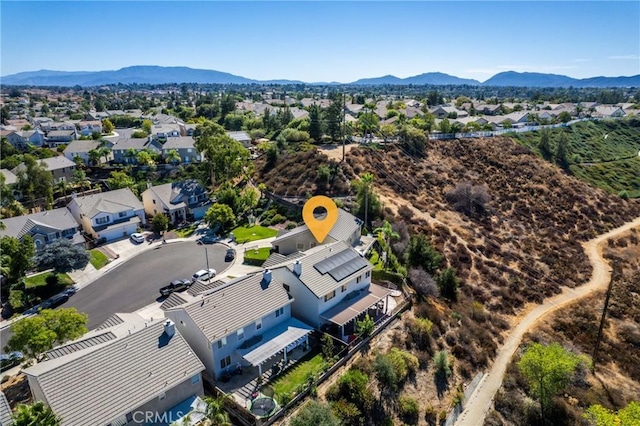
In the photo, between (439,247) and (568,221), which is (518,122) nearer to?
(568,221)

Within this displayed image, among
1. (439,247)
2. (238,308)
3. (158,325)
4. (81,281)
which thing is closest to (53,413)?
(158,325)

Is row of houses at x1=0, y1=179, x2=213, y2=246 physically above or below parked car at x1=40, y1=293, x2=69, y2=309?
above

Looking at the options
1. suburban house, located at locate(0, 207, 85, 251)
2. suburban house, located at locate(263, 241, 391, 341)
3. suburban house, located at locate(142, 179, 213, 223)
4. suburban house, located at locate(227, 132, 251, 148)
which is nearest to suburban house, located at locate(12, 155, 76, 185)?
suburban house, located at locate(142, 179, 213, 223)

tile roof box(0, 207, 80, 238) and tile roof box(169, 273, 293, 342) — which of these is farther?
tile roof box(0, 207, 80, 238)

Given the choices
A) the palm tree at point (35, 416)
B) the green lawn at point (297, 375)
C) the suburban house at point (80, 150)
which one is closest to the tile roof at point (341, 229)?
the green lawn at point (297, 375)

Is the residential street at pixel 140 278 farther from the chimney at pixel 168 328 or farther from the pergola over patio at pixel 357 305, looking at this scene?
the pergola over patio at pixel 357 305

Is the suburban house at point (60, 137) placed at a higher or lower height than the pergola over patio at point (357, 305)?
higher

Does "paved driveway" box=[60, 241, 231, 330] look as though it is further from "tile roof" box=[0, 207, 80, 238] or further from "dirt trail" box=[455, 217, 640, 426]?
"dirt trail" box=[455, 217, 640, 426]
